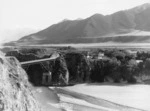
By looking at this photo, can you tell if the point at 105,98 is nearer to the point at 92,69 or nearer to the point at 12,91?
the point at 92,69

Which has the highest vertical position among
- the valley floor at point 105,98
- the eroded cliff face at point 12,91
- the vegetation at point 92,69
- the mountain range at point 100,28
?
the mountain range at point 100,28

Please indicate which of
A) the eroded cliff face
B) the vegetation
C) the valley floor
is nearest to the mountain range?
the vegetation

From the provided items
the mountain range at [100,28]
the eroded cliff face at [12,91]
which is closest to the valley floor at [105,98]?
the eroded cliff face at [12,91]

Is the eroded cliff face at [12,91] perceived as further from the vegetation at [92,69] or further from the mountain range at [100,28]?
the mountain range at [100,28]

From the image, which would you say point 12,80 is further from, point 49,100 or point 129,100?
point 129,100

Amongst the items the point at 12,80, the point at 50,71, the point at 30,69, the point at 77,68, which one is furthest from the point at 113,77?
the point at 12,80

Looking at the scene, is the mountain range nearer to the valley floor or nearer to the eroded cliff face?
the valley floor
